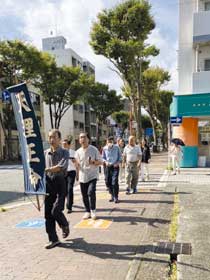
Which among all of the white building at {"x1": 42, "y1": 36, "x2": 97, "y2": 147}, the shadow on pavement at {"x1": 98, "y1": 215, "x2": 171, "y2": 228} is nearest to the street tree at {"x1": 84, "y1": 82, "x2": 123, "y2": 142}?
the white building at {"x1": 42, "y1": 36, "x2": 97, "y2": 147}

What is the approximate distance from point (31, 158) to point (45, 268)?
1.65m

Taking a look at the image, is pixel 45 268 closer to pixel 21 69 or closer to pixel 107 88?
pixel 21 69

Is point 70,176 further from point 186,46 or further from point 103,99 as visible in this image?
point 103,99

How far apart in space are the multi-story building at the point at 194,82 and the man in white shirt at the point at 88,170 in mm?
10540

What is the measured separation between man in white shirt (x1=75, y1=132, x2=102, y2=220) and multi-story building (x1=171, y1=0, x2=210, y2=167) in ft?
34.6

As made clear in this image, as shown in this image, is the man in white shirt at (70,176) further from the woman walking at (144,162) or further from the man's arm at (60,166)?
the woman walking at (144,162)

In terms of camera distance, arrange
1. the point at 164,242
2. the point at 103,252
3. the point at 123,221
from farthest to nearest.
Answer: the point at 123,221 → the point at 164,242 → the point at 103,252

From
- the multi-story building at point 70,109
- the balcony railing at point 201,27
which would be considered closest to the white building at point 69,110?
the multi-story building at point 70,109

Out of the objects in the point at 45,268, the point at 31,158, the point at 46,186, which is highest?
the point at 31,158

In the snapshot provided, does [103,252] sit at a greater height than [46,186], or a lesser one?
lesser

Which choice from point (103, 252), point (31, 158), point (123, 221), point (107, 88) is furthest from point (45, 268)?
point (107, 88)

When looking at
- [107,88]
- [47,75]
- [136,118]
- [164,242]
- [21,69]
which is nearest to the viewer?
[164,242]

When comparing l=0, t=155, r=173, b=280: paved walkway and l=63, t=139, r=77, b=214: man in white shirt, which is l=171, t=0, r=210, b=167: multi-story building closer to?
l=63, t=139, r=77, b=214: man in white shirt

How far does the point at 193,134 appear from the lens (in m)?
17.9
